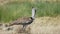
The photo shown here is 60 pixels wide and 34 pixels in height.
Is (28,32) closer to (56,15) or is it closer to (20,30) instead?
(20,30)

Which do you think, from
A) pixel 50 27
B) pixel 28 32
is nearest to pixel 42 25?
pixel 50 27

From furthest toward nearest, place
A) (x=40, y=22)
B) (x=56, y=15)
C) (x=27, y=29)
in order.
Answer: (x=56, y=15)
(x=40, y=22)
(x=27, y=29)

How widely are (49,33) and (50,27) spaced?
1127 millimetres

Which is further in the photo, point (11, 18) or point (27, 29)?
point (11, 18)

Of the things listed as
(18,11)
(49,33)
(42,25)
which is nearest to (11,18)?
(18,11)

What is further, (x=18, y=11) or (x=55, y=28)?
(x=18, y=11)

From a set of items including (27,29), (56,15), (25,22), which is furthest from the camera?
(56,15)

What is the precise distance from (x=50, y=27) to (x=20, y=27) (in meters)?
1.54

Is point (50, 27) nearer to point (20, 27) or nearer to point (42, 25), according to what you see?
point (42, 25)

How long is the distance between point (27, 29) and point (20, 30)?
0.44 m

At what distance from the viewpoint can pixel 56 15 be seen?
14805mm

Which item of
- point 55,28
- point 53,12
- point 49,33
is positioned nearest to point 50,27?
point 55,28

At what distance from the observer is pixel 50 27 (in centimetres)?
1299

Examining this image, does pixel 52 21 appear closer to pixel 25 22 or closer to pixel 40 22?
pixel 40 22
